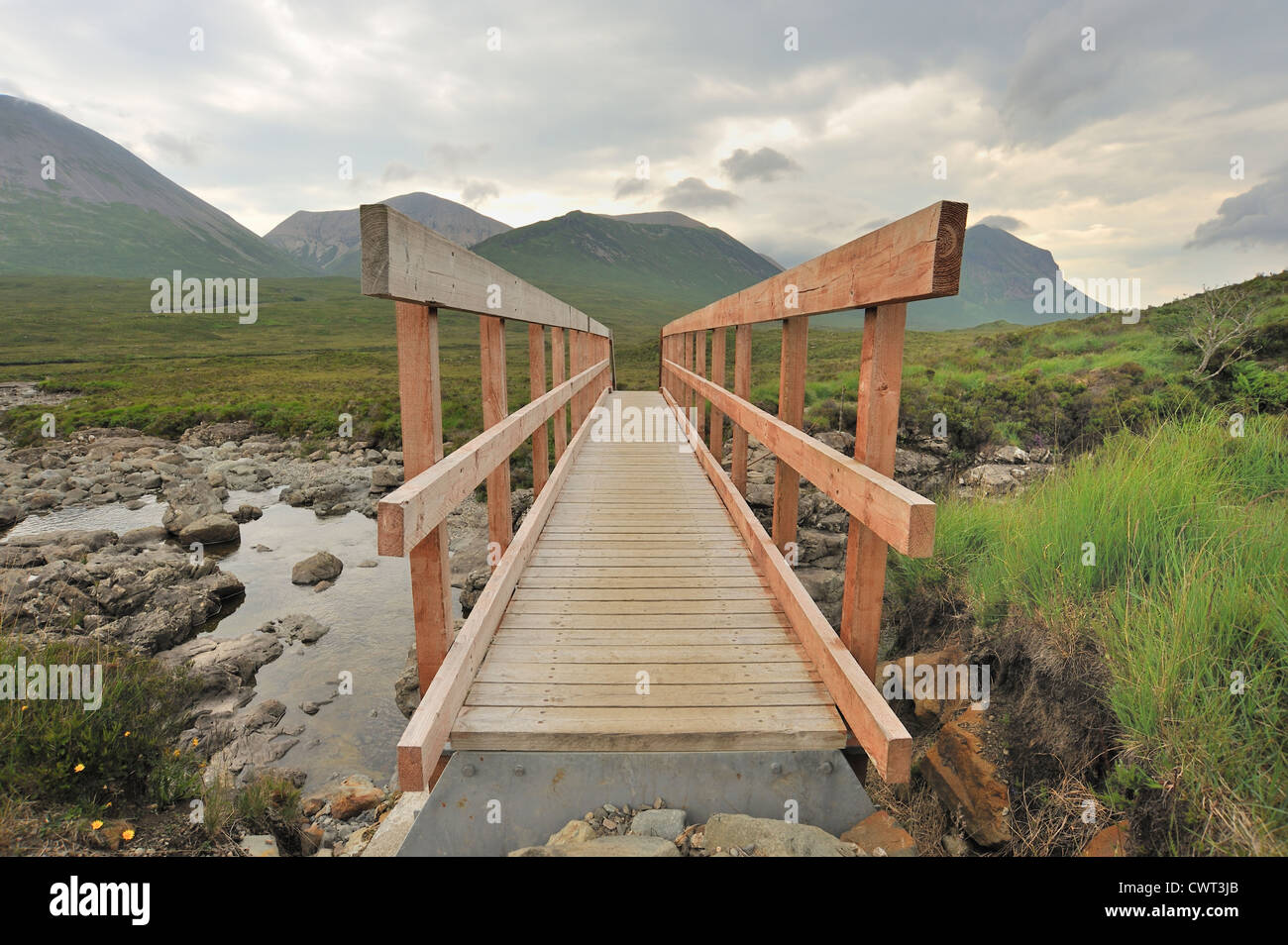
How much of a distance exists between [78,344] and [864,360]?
6329 centimetres

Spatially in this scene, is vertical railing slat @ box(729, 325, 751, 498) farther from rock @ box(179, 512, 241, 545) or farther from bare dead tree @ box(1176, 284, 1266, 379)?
rock @ box(179, 512, 241, 545)

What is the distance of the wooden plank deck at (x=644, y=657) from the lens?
2209mm

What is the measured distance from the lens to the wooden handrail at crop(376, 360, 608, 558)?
5.37 feet

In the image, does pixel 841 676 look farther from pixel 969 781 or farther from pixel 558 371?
pixel 558 371

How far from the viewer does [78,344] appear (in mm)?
46688

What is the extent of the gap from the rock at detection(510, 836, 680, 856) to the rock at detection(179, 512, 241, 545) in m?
10.4

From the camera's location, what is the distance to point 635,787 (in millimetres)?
2182

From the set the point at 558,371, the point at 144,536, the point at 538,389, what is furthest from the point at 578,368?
the point at 144,536

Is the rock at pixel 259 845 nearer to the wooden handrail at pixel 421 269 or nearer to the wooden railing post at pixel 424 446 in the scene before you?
the wooden railing post at pixel 424 446

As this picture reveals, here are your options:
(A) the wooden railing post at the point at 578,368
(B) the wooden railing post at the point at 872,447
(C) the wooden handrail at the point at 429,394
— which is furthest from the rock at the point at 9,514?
(B) the wooden railing post at the point at 872,447

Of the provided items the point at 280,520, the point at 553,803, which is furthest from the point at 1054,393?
the point at 280,520

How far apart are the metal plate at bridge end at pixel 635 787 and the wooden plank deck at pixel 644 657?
5 cm

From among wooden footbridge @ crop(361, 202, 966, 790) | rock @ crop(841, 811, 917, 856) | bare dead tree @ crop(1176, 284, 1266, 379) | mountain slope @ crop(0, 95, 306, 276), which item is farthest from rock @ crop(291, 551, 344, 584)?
mountain slope @ crop(0, 95, 306, 276)

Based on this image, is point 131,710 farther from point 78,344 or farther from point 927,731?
point 78,344
